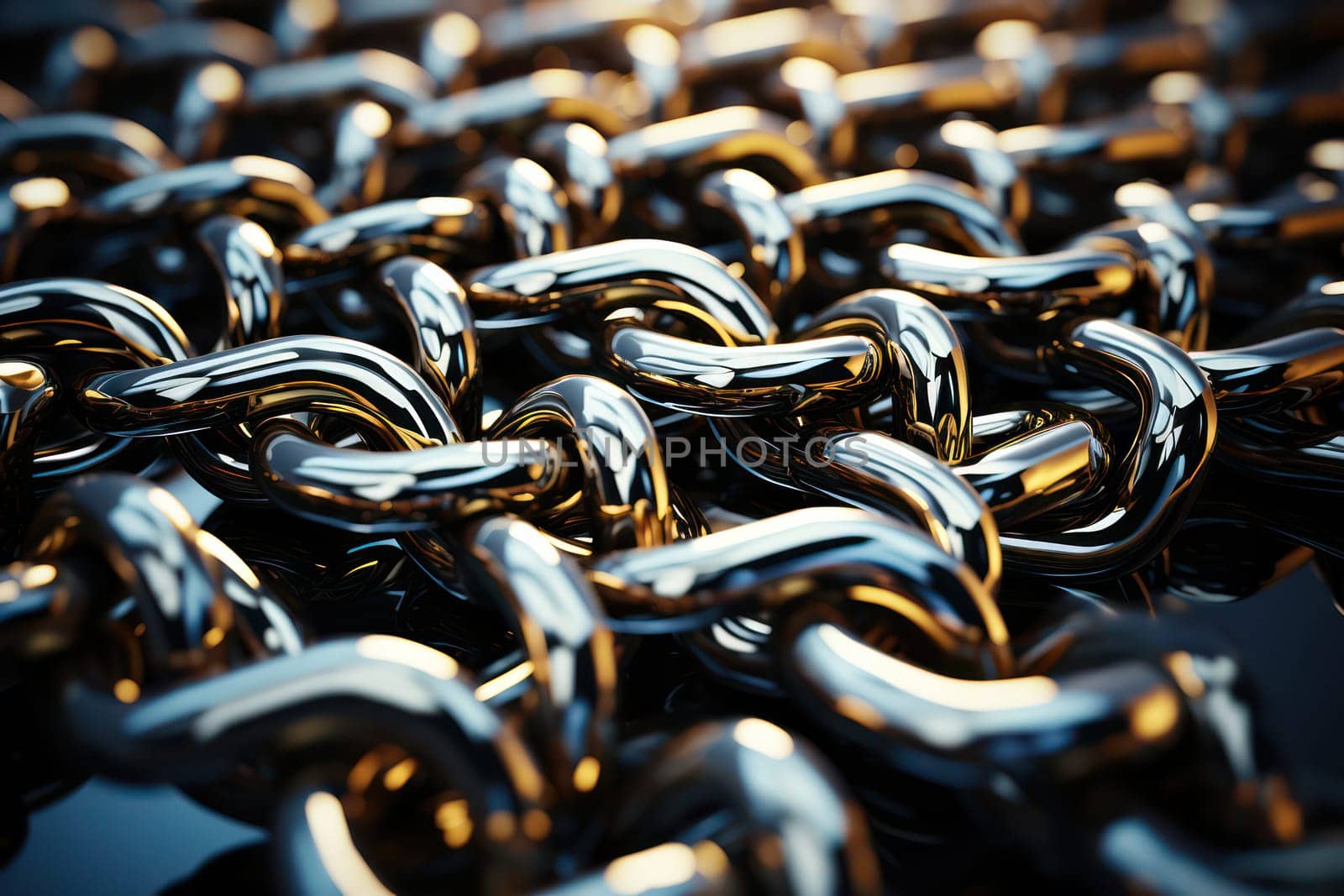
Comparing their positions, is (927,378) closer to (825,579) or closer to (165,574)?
(825,579)

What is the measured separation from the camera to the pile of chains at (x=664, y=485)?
382 millimetres

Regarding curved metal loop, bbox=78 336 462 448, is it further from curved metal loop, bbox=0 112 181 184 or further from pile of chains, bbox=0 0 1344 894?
curved metal loop, bbox=0 112 181 184

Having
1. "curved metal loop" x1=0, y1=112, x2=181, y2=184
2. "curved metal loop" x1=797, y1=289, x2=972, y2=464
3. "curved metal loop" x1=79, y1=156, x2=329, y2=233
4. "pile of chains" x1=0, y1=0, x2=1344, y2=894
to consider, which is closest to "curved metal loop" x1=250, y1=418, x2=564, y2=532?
"pile of chains" x1=0, y1=0, x2=1344, y2=894

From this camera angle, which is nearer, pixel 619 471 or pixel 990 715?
pixel 990 715

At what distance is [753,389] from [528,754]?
0.24 meters

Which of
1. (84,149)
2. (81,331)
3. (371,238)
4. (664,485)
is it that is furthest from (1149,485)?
(84,149)

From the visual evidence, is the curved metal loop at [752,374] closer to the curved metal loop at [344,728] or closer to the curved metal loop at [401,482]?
the curved metal loop at [401,482]

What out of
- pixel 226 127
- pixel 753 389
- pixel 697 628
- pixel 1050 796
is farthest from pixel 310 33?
pixel 1050 796

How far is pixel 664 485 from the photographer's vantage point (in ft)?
1.61

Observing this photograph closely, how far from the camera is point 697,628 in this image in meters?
0.46

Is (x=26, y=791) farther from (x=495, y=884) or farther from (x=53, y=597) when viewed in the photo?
(x=495, y=884)

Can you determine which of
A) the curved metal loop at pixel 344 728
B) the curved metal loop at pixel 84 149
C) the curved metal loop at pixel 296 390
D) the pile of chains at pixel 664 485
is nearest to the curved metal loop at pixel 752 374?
the pile of chains at pixel 664 485

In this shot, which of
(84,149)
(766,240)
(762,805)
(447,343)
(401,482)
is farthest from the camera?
(84,149)

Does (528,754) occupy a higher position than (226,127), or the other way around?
(226,127)
